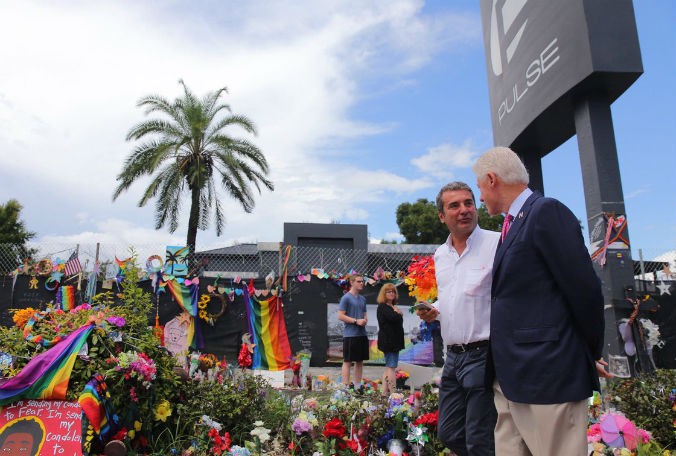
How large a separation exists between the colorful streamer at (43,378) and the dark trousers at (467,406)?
2.46m

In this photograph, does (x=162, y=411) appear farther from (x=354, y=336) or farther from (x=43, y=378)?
(x=354, y=336)

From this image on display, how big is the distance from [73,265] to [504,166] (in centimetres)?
953

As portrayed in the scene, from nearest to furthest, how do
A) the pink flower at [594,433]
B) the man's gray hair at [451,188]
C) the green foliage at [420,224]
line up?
the man's gray hair at [451,188], the pink flower at [594,433], the green foliage at [420,224]

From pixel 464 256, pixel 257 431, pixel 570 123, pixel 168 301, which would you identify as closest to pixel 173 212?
pixel 168 301

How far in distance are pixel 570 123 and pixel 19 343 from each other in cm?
821

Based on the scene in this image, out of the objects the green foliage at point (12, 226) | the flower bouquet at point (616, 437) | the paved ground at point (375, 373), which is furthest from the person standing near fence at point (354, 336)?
the green foliage at point (12, 226)

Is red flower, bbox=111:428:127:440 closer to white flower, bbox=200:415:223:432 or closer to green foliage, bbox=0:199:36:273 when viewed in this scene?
white flower, bbox=200:415:223:432

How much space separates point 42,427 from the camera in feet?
9.82

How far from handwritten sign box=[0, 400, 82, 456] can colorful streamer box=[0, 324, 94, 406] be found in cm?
6

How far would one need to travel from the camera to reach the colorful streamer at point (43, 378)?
3.01m

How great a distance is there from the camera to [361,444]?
3211 millimetres

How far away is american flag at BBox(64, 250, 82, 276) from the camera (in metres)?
9.34

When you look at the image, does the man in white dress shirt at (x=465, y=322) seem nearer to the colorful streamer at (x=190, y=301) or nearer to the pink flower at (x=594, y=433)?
the pink flower at (x=594, y=433)

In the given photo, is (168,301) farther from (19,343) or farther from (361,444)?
(361,444)
